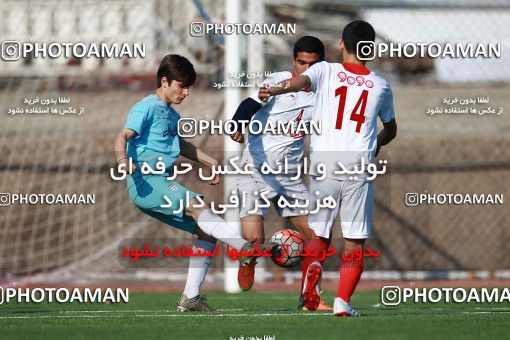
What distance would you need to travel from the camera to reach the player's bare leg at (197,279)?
876cm

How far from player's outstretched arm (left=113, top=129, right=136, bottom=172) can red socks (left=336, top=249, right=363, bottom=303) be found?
151cm

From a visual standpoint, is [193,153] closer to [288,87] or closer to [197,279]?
[197,279]

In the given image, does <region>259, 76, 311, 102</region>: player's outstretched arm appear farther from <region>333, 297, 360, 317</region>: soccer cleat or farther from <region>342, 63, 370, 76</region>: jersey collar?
<region>333, 297, 360, 317</region>: soccer cleat

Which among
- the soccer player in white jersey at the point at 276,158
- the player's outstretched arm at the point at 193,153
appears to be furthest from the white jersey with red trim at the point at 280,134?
the player's outstretched arm at the point at 193,153

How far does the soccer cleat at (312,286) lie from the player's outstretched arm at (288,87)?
1197 millimetres

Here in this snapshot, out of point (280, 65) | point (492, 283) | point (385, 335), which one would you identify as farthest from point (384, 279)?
point (385, 335)

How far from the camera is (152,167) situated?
27.8 feet

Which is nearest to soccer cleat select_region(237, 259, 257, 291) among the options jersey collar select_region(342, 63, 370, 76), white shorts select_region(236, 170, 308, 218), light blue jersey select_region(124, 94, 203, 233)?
light blue jersey select_region(124, 94, 203, 233)

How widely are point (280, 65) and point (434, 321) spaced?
7.12m

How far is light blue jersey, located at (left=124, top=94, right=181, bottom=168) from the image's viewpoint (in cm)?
842

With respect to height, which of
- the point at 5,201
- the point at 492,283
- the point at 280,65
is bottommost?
the point at 492,283

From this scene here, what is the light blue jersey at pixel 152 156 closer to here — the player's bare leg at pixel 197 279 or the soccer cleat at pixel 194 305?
the player's bare leg at pixel 197 279

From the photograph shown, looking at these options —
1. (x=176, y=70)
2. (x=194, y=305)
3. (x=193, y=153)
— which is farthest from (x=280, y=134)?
(x=194, y=305)

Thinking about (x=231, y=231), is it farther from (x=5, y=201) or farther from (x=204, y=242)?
(x=5, y=201)
